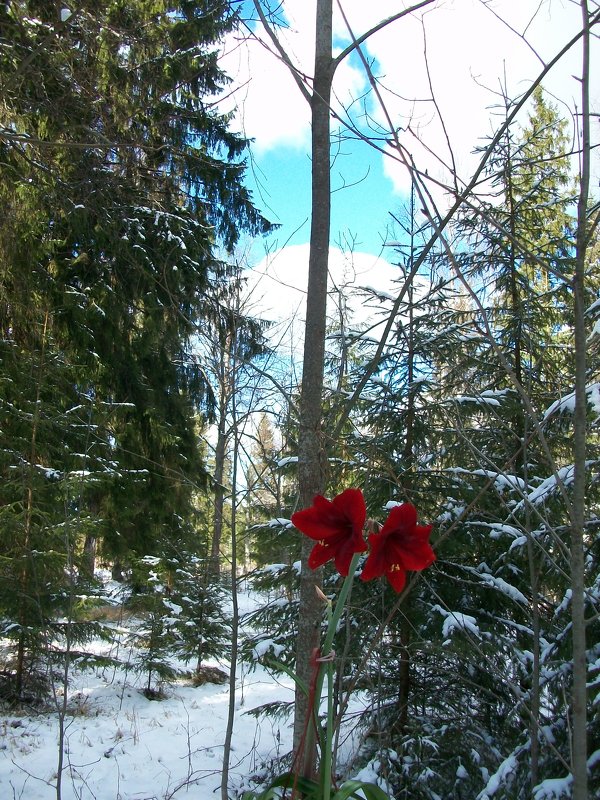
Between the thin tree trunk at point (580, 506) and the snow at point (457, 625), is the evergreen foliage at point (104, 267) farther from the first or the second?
the thin tree trunk at point (580, 506)

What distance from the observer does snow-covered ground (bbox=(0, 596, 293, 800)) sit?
14.7 feet

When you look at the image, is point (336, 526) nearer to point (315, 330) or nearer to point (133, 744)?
point (315, 330)

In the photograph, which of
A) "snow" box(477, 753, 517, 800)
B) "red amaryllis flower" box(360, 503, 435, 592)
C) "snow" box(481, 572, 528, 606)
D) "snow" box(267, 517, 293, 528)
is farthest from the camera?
"snow" box(267, 517, 293, 528)

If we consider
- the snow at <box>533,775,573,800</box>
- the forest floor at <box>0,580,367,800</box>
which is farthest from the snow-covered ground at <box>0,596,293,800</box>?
the snow at <box>533,775,573,800</box>

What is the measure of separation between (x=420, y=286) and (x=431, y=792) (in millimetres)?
3396

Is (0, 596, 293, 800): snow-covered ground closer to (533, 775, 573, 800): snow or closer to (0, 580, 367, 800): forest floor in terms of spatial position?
(0, 580, 367, 800): forest floor

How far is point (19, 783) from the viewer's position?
4363mm

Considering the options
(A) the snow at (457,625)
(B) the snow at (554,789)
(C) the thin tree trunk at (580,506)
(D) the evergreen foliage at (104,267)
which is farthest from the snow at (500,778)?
(D) the evergreen foliage at (104,267)

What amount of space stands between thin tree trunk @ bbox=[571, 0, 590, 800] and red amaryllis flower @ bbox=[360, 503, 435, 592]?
1.80 feet

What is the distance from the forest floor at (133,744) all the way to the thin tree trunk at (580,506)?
2478 millimetres

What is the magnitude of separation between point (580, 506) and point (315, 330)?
1.95m

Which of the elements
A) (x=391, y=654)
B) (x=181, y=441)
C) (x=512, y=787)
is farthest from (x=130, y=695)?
(x=512, y=787)

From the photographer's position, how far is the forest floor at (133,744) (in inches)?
176

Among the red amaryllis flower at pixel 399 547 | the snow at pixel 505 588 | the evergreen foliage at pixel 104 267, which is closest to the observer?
the red amaryllis flower at pixel 399 547
